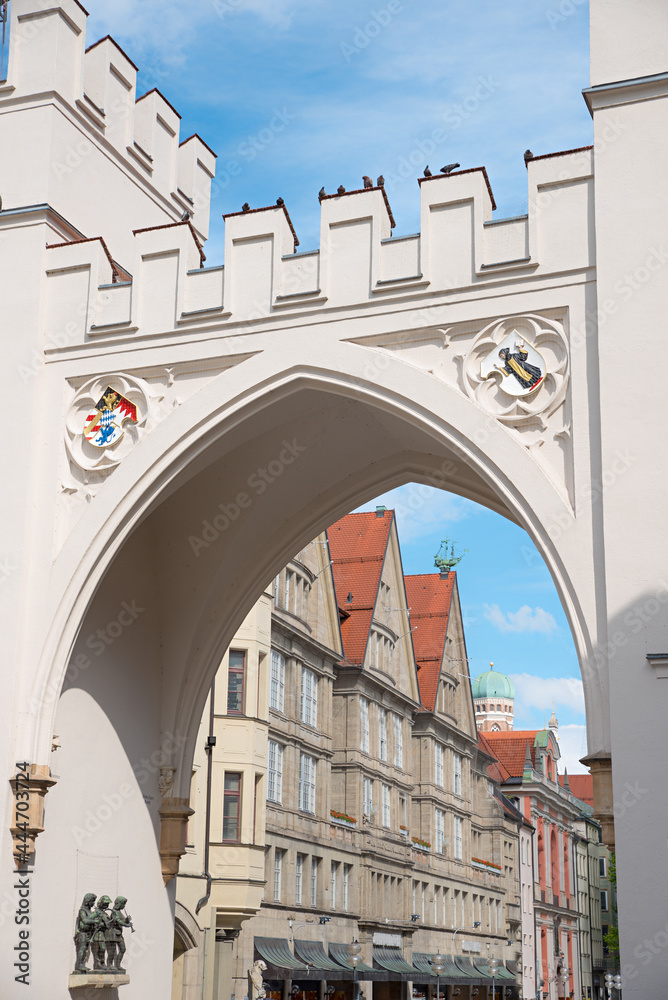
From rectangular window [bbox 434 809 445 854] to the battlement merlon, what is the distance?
A: 36.9 metres

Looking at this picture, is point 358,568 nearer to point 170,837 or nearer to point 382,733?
point 382,733

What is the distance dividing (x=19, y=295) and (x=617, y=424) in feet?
20.7

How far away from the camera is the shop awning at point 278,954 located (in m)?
30.4

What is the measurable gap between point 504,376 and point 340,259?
2014mm

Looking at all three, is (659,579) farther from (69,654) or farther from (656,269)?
(69,654)

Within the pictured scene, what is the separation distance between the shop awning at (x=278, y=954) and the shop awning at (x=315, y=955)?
515 millimetres

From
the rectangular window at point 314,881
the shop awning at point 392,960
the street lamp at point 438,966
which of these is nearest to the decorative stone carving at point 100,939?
the rectangular window at point 314,881

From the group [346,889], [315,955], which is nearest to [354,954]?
[346,889]

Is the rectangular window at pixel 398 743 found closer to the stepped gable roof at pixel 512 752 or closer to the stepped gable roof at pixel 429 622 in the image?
the stepped gable roof at pixel 429 622

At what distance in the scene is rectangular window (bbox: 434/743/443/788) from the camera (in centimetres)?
4900

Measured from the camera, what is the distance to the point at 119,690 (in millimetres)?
13523

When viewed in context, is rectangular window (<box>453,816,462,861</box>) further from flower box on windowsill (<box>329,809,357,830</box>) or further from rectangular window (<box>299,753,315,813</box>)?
rectangular window (<box>299,753,315,813</box>)

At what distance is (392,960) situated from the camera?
4150 centimetres

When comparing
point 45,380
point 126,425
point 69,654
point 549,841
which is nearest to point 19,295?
point 45,380
